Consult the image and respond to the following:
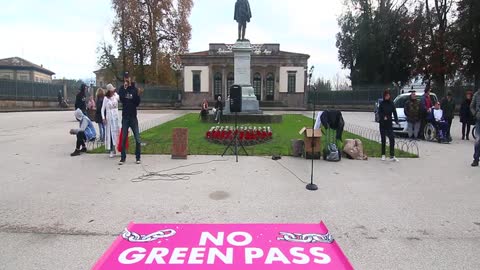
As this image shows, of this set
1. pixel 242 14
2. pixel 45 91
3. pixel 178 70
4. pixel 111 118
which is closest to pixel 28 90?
pixel 45 91

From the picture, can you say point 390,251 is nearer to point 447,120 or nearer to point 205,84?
point 447,120

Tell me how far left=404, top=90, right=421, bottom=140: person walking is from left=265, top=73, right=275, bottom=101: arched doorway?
36637 millimetres

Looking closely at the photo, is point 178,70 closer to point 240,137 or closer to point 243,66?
point 243,66

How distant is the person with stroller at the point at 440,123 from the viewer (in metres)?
13.8

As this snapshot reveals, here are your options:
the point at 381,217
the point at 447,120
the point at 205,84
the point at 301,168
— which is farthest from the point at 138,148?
the point at 205,84

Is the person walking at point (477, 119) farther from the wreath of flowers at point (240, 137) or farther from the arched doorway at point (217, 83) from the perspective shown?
the arched doorway at point (217, 83)

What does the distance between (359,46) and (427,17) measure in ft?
27.7

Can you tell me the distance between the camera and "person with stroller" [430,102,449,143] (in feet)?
45.1

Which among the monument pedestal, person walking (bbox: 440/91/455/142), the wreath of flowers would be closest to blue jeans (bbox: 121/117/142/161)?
the wreath of flowers

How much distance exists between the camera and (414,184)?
7.17 meters

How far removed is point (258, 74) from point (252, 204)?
46.3 metres

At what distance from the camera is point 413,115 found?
47.4ft

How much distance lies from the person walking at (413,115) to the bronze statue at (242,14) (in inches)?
495

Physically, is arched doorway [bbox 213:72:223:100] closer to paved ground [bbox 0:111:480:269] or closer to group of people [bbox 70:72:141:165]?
group of people [bbox 70:72:141:165]
